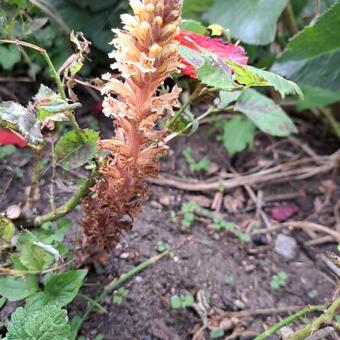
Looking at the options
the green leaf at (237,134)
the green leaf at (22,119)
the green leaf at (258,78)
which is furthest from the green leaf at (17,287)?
the green leaf at (237,134)

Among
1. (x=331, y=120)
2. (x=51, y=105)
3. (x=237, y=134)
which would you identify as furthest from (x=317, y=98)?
(x=51, y=105)

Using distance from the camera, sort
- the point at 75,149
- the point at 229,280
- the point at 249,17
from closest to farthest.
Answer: the point at 75,149, the point at 229,280, the point at 249,17

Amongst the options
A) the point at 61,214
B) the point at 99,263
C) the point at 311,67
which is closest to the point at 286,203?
the point at 311,67

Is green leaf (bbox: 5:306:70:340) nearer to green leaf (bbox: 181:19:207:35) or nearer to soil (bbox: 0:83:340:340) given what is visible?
soil (bbox: 0:83:340:340)

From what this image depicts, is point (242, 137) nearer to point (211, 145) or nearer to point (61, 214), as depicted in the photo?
point (211, 145)

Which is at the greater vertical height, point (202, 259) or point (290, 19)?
point (290, 19)

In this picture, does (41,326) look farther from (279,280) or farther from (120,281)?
(279,280)
